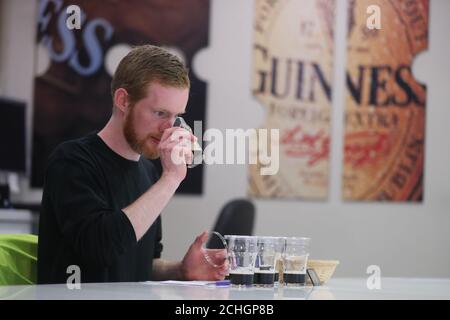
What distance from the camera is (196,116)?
11.7 ft

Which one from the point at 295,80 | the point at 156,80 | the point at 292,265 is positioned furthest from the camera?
the point at 295,80

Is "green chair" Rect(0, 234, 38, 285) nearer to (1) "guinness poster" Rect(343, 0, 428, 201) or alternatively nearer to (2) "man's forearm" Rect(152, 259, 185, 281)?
(2) "man's forearm" Rect(152, 259, 185, 281)

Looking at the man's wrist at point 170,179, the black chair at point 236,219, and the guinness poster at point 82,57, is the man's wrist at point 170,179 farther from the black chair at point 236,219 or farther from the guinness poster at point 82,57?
the guinness poster at point 82,57

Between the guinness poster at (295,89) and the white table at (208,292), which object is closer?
the white table at (208,292)

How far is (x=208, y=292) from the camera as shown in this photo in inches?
48.5

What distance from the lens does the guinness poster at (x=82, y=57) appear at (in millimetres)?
3426

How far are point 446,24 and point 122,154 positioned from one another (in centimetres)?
268

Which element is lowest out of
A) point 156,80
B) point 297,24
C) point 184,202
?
point 184,202

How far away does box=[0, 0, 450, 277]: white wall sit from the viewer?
3.56 metres

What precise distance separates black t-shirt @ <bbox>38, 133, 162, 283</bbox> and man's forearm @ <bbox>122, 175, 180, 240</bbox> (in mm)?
13

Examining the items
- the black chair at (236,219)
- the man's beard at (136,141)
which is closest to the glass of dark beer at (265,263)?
the man's beard at (136,141)
